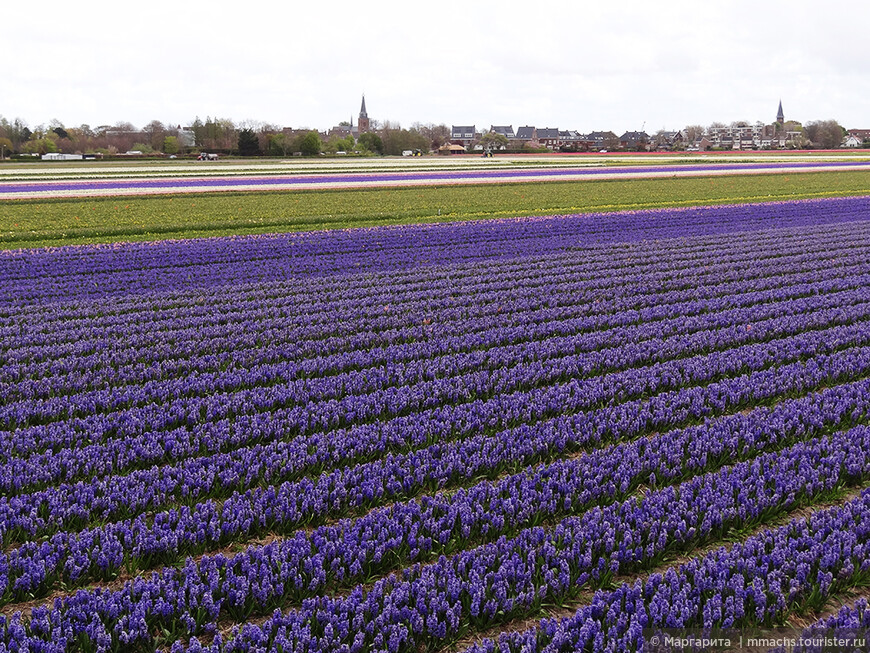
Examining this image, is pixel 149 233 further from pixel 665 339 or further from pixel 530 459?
pixel 530 459

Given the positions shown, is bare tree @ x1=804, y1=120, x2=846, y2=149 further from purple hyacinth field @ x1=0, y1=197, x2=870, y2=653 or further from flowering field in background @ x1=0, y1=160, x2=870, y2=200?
purple hyacinth field @ x1=0, y1=197, x2=870, y2=653

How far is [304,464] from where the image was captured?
24.8 feet

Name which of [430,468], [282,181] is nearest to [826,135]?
[282,181]

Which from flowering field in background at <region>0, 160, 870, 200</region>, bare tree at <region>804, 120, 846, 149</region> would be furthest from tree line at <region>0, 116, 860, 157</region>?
flowering field in background at <region>0, 160, 870, 200</region>

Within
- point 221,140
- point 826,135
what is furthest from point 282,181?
point 826,135

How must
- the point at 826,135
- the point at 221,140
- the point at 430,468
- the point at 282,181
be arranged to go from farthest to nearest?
the point at 826,135, the point at 221,140, the point at 282,181, the point at 430,468

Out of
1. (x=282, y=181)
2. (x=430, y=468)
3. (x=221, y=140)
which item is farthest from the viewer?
(x=221, y=140)

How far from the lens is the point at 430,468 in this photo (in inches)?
295

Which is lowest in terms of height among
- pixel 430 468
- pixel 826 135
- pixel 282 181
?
pixel 430 468

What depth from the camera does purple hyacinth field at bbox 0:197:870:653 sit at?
5.29m

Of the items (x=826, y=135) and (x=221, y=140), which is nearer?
(x=221, y=140)

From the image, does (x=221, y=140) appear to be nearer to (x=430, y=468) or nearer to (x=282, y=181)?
(x=282, y=181)

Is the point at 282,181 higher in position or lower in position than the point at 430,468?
higher

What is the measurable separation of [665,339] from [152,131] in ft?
542
